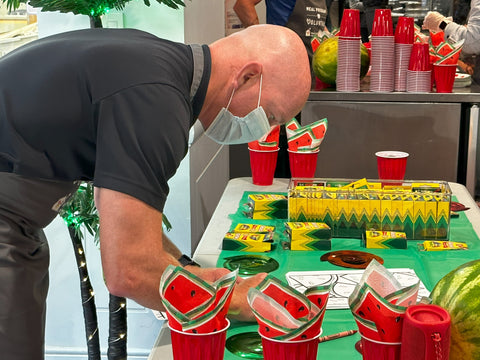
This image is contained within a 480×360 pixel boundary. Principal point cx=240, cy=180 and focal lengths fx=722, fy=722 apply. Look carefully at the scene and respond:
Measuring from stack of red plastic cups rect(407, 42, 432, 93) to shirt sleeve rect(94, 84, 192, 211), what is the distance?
234 centimetres

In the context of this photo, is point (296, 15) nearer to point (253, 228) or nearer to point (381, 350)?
point (253, 228)

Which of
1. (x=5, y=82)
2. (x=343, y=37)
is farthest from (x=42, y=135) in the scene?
(x=343, y=37)

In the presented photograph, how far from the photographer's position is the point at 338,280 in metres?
1.87

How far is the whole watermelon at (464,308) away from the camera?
46.7 inches

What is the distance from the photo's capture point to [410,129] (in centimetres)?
361

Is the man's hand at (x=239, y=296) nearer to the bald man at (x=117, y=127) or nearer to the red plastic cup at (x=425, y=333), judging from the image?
the bald man at (x=117, y=127)

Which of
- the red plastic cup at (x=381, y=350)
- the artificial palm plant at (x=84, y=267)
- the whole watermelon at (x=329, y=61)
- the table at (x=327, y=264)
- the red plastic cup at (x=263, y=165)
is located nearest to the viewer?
the red plastic cup at (x=381, y=350)

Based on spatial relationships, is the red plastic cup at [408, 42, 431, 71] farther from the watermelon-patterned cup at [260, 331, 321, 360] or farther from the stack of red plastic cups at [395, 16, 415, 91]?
the watermelon-patterned cup at [260, 331, 321, 360]

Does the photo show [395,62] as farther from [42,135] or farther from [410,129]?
[42,135]

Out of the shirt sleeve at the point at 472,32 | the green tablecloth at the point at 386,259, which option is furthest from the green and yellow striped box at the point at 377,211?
the shirt sleeve at the point at 472,32

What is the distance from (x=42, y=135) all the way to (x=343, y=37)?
229 centimetres

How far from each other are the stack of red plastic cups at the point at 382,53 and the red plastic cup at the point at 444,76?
22 centimetres

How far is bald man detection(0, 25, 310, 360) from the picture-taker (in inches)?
56.1

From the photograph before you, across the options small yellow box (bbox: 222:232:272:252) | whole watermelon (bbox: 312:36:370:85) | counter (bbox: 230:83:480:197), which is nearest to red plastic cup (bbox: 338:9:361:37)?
whole watermelon (bbox: 312:36:370:85)
